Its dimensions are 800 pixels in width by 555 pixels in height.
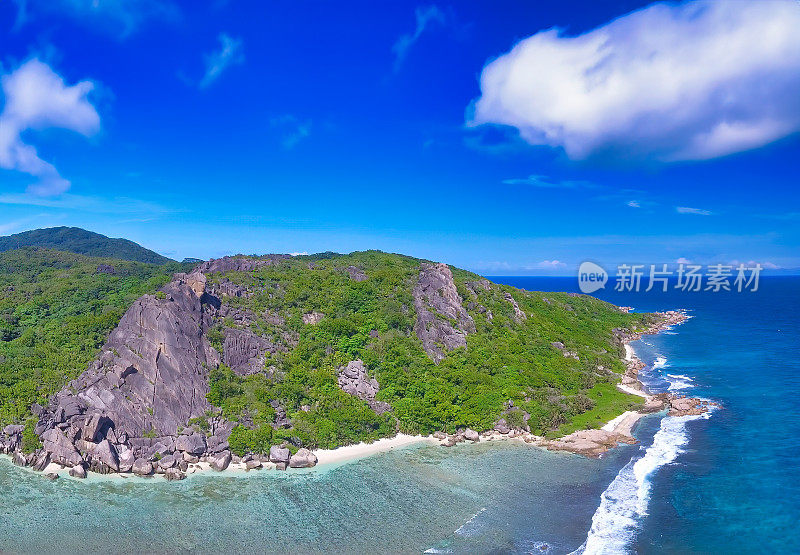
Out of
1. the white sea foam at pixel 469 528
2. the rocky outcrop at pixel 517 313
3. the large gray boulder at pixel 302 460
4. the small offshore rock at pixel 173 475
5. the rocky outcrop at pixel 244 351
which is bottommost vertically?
the small offshore rock at pixel 173 475

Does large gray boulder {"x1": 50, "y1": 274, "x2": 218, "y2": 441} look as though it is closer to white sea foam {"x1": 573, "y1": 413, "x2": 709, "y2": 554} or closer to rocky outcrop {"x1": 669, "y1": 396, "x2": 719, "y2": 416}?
white sea foam {"x1": 573, "y1": 413, "x2": 709, "y2": 554}

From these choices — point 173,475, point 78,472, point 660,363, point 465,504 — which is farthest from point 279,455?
point 660,363

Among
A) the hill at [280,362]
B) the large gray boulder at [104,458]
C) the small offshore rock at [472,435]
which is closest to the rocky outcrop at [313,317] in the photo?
the hill at [280,362]

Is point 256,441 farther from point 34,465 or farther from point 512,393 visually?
point 512,393

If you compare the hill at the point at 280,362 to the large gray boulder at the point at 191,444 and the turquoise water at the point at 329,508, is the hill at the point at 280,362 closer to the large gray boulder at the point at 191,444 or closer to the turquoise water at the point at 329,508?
the large gray boulder at the point at 191,444

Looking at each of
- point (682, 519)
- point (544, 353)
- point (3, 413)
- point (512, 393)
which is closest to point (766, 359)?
point (544, 353)

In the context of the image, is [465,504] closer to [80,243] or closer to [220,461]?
[220,461]
